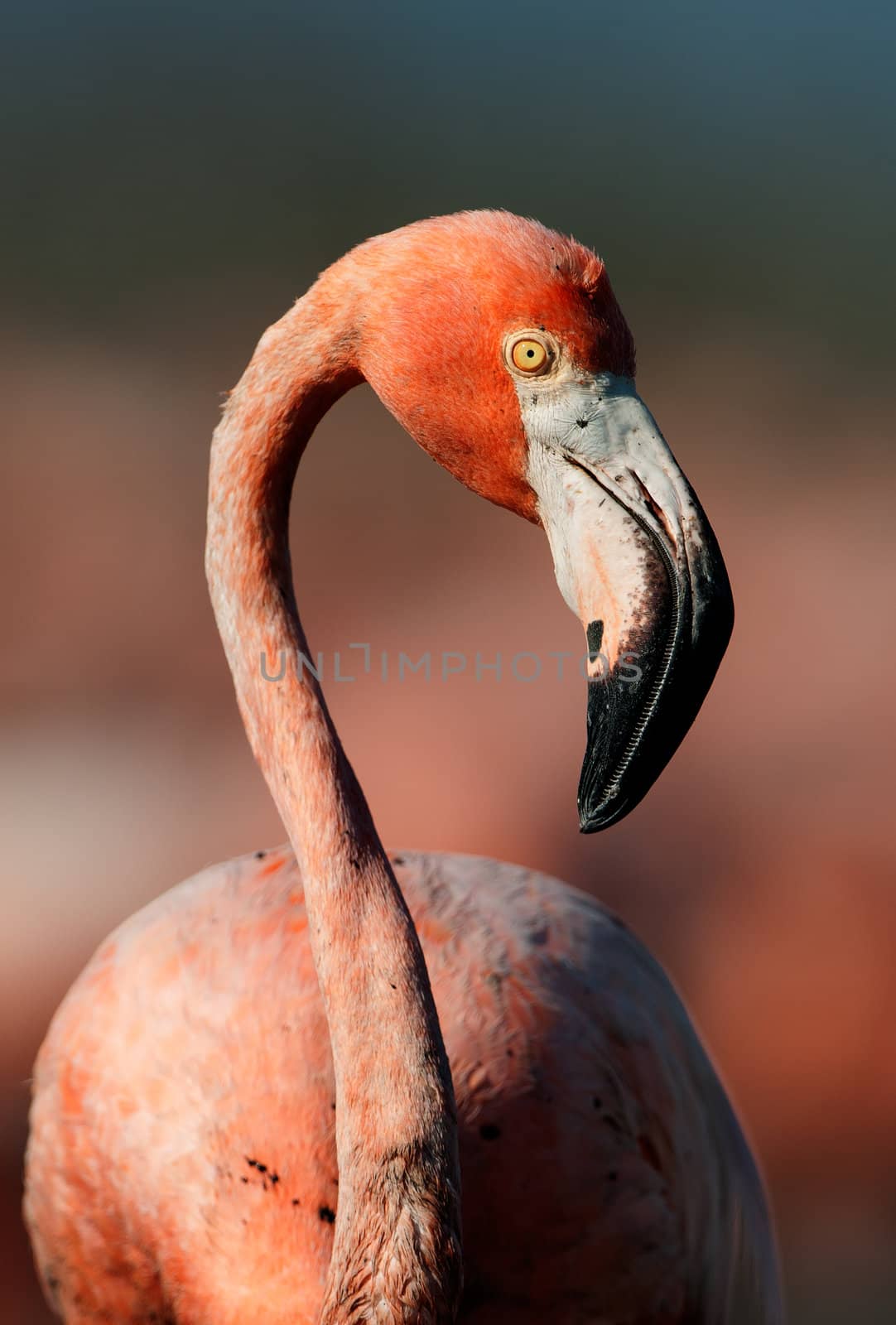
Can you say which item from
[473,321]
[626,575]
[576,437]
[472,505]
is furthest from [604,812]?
[472,505]

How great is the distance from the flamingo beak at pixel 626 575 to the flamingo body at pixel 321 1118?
1.20 ft

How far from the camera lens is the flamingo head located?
3.71 feet

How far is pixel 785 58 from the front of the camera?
32.4ft

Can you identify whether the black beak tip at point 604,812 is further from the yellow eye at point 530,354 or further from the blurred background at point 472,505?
the blurred background at point 472,505

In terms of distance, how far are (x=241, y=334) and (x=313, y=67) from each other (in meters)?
2.51

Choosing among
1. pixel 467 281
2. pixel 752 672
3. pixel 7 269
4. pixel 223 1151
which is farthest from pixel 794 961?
pixel 7 269

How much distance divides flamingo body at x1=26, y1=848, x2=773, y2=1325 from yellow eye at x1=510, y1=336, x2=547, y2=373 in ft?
2.11

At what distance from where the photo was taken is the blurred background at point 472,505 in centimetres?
360

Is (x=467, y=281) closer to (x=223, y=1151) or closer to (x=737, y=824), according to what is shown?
(x=223, y=1151)

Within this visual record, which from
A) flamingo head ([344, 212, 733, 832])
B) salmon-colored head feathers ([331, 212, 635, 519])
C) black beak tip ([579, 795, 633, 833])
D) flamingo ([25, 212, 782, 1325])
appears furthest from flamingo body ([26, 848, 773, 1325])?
salmon-colored head feathers ([331, 212, 635, 519])

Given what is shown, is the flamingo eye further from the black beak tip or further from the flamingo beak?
the black beak tip

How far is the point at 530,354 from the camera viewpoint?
1.21 m

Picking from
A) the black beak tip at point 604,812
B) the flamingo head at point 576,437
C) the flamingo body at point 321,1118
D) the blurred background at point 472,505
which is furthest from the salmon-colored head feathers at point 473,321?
the blurred background at point 472,505

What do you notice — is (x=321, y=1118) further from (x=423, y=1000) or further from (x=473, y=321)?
(x=473, y=321)
